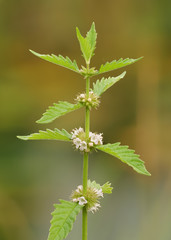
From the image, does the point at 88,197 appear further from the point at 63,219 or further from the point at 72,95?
the point at 72,95

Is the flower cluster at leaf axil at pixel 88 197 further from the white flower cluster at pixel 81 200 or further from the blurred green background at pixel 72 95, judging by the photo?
the blurred green background at pixel 72 95

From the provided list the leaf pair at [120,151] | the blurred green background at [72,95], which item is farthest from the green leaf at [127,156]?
the blurred green background at [72,95]

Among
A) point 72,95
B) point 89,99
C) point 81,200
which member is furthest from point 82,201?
point 72,95

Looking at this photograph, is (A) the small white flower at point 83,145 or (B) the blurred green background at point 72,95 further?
(B) the blurred green background at point 72,95

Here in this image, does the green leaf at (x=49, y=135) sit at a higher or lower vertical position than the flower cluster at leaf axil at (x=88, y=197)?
higher

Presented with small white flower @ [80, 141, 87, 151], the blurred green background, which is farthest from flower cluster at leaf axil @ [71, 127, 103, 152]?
the blurred green background

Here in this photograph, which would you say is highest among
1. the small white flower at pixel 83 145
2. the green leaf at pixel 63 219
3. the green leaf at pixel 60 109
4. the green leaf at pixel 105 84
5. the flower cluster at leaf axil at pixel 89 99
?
the green leaf at pixel 105 84
